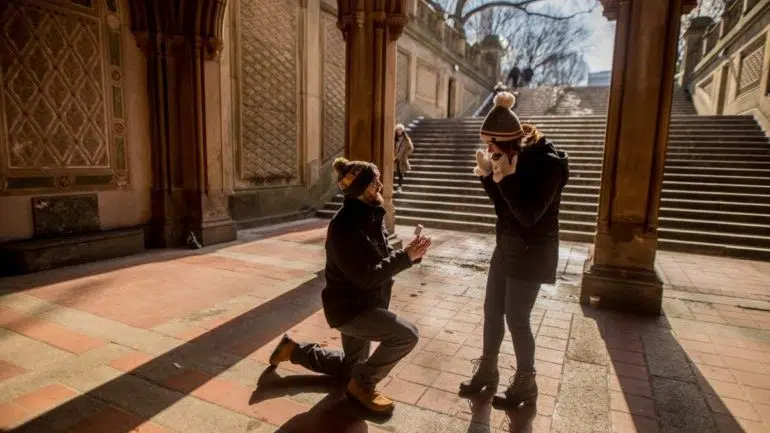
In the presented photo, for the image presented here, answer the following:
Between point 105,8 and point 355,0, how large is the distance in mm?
3507

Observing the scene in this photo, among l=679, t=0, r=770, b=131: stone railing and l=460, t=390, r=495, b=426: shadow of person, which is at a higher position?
l=679, t=0, r=770, b=131: stone railing

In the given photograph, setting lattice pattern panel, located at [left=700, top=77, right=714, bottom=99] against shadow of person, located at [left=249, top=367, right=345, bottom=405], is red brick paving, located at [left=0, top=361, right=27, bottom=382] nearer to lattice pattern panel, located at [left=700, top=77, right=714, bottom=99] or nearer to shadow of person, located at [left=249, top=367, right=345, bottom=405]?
shadow of person, located at [left=249, top=367, right=345, bottom=405]

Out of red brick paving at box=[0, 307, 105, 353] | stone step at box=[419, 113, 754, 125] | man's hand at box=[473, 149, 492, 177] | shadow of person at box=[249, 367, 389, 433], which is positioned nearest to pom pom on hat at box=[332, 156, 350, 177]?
man's hand at box=[473, 149, 492, 177]

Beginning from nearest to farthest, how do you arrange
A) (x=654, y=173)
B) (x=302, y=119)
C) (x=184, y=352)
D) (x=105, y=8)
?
(x=184, y=352) < (x=654, y=173) < (x=105, y=8) < (x=302, y=119)

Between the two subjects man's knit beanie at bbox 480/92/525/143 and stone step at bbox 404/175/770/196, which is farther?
stone step at bbox 404/175/770/196

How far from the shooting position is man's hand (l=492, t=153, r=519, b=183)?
8.17 feet

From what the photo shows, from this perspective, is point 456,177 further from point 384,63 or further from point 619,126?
point 619,126

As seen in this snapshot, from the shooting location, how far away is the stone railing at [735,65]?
37.7ft

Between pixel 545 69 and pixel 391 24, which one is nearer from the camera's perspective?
pixel 391 24

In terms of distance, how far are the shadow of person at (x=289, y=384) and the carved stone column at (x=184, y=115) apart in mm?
4810

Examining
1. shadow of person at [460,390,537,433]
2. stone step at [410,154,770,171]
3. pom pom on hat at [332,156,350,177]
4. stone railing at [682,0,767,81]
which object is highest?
stone railing at [682,0,767,81]

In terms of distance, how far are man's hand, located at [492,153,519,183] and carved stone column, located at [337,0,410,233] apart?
4.23 metres

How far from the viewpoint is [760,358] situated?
11.7 ft

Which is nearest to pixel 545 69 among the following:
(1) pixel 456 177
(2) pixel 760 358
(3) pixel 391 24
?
(1) pixel 456 177
